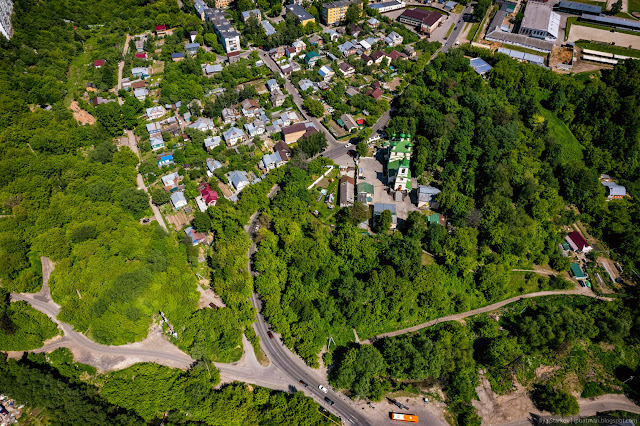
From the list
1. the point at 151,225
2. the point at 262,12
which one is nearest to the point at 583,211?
the point at 151,225

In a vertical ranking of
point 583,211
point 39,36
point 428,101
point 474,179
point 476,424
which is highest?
point 39,36

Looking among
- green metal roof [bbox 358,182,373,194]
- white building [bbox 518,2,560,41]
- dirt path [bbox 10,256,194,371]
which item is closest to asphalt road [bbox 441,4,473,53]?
white building [bbox 518,2,560,41]

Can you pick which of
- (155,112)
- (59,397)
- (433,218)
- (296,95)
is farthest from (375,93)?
(59,397)

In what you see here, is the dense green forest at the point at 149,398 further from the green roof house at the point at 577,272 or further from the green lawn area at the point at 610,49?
the green lawn area at the point at 610,49

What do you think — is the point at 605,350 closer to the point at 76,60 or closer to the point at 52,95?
the point at 52,95

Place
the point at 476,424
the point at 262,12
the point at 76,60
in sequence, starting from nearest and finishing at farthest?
1. the point at 476,424
2. the point at 76,60
3. the point at 262,12

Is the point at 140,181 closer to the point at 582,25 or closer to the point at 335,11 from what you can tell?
the point at 335,11

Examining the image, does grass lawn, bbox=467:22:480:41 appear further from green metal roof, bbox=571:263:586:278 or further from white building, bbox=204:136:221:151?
white building, bbox=204:136:221:151
